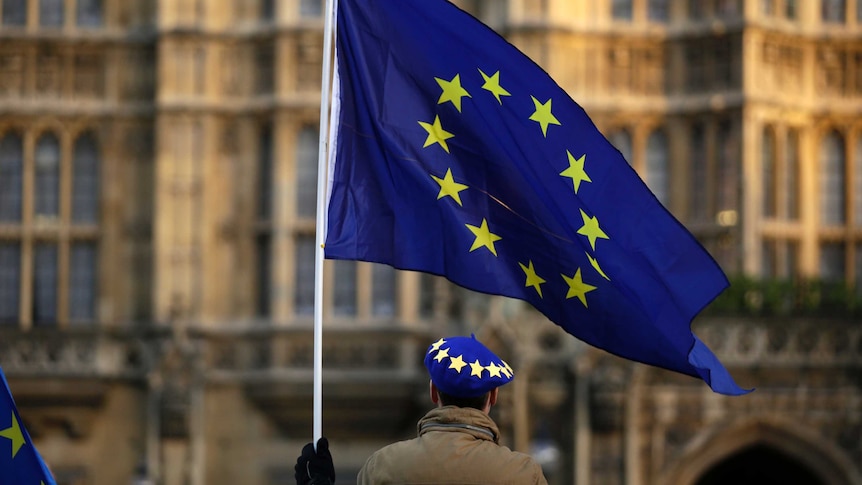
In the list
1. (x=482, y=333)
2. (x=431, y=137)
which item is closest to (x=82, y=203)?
(x=482, y=333)

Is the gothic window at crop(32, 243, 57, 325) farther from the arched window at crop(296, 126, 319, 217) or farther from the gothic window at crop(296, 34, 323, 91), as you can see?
the gothic window at crop(296, 34, 323, 91)

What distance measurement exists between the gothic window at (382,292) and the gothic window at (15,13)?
19.7 feet

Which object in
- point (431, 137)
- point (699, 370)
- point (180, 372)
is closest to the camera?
point (699, 370)

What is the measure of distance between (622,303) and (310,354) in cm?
1733

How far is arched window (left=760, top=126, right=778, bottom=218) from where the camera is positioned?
25484 mm

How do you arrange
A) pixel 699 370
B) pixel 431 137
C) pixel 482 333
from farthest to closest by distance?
pixel 482 333
pixel 431 137
pixel 699 370

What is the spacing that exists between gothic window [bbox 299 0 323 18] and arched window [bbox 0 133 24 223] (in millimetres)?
4315

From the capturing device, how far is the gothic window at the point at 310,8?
2575cm

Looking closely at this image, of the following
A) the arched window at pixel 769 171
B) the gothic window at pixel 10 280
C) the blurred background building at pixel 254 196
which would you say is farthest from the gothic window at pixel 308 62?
the arched window at pixel 769 171

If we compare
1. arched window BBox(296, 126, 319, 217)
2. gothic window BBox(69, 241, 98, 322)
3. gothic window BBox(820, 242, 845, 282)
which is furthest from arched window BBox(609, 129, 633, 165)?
gothic window BBox(69, 241, 98, 322)

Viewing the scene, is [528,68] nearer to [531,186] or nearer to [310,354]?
[531,186]

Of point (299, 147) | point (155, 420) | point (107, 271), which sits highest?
point (299, 147)

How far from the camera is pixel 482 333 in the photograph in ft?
75.4

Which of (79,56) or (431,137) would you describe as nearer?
(431,137)
